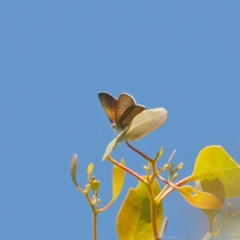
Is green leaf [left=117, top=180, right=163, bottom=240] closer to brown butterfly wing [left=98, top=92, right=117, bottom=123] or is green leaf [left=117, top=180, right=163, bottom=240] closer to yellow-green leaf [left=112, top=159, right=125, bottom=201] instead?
yellow-green leaf [left=112, top=159, right=125, bottom=201]

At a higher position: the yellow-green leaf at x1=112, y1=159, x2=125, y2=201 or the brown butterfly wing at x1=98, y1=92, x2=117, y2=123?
the brown butterfly wing at x1=98, y1=92, x2=117, y2=123

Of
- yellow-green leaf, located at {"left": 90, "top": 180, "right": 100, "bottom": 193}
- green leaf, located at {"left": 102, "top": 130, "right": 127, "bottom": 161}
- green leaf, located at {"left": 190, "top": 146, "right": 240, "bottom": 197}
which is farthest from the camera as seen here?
yellow-green leaf, located at {"left": 90, "top": 180, "right": 100, "bottom": 193}

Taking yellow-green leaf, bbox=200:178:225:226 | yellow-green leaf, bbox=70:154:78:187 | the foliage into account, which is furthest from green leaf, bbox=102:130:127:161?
yellow-green leaf, bbox=200:178:225:226

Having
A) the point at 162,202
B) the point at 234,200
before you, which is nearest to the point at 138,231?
the point at 162,202

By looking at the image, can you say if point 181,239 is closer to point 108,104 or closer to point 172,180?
point 172,180

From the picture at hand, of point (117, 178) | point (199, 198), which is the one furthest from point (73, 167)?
point (199, 198)

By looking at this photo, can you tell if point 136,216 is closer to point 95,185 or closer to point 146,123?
point 95,185

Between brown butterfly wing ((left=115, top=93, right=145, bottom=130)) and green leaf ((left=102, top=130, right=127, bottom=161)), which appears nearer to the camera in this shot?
green leaf ((left=102, top=130, right=127, bottom=161))
